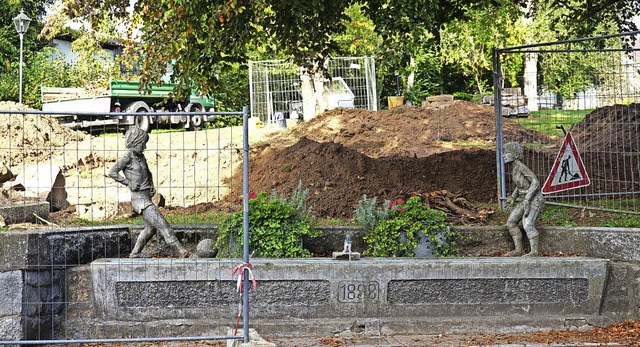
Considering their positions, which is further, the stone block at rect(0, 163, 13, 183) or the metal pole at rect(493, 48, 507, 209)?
the stone block at rect(0, 163, 13, 183)

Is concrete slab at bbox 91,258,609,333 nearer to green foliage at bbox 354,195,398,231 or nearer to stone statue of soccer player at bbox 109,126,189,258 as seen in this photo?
stone statue of soccer player at bbox 109,126,189,258

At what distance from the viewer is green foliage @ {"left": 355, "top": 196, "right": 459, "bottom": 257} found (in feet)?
30.4

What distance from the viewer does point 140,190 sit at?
8828mm

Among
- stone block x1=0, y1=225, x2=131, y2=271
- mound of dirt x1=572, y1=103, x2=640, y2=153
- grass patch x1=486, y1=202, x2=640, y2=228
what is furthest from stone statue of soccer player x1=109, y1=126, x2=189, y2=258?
mound of dirt x1=572, y1=103, x2=640, y2=153

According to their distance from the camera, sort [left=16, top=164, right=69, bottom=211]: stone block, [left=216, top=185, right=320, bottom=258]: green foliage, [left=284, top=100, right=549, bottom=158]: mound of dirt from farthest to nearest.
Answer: [left=284, top=100, right=549, bottom=158]: mound of dirt → [left=16, top=164, right=69, bottom=211]: stone block → [left=216, top=185, right=320, bottom=258]: green foliage

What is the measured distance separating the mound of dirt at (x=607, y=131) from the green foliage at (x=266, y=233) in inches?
235

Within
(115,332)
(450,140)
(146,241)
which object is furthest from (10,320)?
(450,140)

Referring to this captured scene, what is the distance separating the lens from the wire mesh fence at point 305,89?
78.8ft

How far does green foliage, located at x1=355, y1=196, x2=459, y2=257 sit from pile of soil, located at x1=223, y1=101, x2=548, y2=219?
7.95ft

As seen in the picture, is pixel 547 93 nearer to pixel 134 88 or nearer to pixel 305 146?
pixel 305 146

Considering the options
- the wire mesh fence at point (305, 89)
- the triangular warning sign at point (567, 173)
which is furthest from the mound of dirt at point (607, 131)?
the wire mesh fence at point (305, 89)

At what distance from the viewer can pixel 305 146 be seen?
49.8 ft

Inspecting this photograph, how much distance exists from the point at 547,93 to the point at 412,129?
27.5 ft

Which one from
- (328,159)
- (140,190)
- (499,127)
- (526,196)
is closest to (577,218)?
(526,196)
